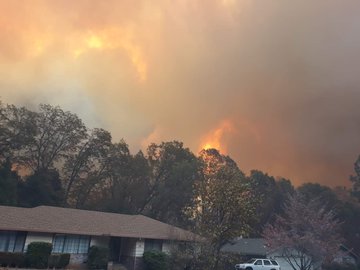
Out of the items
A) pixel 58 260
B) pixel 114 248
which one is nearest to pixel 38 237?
pixel 58 260

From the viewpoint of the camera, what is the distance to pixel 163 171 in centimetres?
7050

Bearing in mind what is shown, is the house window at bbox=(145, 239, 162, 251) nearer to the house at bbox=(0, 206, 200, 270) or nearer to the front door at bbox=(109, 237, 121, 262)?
the house at bbox=(0, 206, 200, 270)

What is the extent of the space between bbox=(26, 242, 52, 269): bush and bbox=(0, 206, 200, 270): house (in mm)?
987

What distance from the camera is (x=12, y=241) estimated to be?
30.6 meters

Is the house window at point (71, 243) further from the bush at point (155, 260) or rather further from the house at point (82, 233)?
the bush at point (155, 260)

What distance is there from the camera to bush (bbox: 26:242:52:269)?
30.0 m

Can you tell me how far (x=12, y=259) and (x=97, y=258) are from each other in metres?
7.26

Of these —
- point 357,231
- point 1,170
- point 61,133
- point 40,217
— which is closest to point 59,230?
point 40,217

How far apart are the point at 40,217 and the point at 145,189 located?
33716mm

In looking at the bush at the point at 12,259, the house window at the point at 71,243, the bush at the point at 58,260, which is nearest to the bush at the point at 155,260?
the house window at the point at 71,243

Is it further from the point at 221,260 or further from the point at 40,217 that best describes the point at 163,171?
the point at 221,260

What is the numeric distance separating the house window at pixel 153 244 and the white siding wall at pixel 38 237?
986 centimetres

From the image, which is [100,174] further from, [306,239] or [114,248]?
[306,239]

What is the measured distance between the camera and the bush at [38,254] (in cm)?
2995
